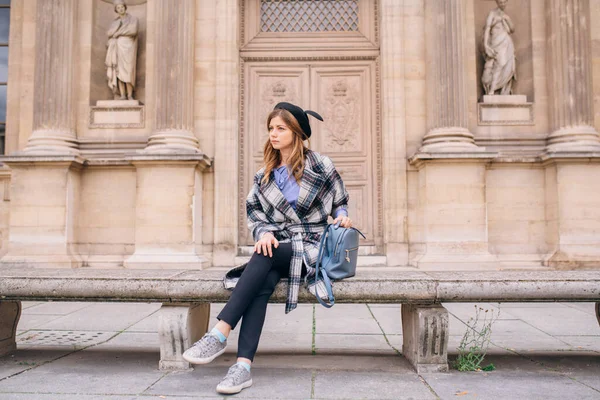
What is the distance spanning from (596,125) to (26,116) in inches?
412

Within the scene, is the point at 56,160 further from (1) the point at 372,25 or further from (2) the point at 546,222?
(2) the point at 546,222

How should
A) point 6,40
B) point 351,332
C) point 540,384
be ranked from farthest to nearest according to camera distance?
point 6,40 < point 351,332 < point 540,384

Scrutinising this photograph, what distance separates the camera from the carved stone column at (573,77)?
877cm

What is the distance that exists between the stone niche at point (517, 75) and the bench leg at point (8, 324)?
786 centimetres

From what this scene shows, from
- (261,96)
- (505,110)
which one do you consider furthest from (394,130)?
(261,96)

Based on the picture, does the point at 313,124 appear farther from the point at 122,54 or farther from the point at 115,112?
the point at 122,54

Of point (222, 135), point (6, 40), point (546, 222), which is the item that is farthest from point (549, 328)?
point (6, 40)

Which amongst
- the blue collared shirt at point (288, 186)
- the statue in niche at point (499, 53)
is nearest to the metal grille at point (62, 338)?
the blue collared shirt at point (288, 186)

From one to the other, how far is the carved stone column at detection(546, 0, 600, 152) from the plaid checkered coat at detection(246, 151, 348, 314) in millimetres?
6305

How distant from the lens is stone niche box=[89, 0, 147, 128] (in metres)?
9.45

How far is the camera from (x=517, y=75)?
9.59 metres

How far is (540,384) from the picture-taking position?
11.4 feet

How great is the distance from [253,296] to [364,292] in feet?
2.57

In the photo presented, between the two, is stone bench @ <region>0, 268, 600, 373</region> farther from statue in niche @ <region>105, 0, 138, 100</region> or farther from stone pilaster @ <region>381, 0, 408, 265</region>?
statue in niche @ <region>105, 0, 138, 100</region>
